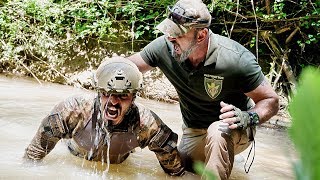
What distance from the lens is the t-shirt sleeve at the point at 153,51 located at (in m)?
3.26

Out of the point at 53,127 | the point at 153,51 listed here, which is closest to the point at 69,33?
the point at 153,51

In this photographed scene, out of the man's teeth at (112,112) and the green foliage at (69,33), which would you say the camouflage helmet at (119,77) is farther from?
the green foliage at (69,33)

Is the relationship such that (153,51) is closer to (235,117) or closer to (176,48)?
(176,48)

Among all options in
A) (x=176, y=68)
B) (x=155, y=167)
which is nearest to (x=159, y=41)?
(x=176, y=68)

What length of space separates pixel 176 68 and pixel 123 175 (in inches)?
31.8

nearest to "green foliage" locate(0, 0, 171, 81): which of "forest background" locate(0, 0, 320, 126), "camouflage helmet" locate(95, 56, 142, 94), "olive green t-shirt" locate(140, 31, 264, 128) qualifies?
"forest background" locate(0, 0, 320, 126)

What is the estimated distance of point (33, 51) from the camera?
7504 mm

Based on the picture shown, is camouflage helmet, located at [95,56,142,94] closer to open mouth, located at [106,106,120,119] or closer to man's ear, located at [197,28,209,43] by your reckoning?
open mouth, located at [106,106,120,119]

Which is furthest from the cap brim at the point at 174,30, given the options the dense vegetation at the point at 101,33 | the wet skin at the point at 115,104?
the dense vegetation at the point at 101,33

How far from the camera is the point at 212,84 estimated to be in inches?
121

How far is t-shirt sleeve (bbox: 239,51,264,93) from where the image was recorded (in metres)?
3.02

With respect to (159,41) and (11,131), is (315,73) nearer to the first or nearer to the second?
(159,41)

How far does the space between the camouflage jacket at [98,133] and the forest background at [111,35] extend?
3402 mm

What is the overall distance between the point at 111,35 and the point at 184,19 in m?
4.35
